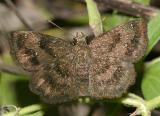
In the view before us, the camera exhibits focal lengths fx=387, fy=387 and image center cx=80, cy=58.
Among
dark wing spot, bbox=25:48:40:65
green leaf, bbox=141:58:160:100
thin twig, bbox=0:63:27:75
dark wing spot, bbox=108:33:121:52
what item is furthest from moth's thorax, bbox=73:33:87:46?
thin twig, bbox=0:63:27:75

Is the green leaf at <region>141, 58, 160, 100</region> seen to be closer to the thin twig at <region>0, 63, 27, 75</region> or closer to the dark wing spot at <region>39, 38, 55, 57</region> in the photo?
the dark wing spot at <region>39, 38, 55, 57</region>

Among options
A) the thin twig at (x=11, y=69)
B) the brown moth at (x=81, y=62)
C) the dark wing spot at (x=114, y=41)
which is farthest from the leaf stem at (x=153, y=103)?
the thin twig at (x=11, y=69)

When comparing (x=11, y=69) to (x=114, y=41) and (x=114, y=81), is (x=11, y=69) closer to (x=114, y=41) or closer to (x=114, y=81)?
(x=114, y=41)

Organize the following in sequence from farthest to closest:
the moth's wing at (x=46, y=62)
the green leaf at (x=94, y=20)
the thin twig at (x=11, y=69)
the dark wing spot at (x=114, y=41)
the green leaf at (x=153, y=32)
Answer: the thin twig at (x=11, y=69)
the green leaf at (x=153, y=32)
the green leaf at (x=94, y=20)
the dark wing spot at (x=114, y=41)
the moth's wing at (x=46, y=62)

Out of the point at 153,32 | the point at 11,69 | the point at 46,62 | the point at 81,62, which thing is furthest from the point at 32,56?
the point at 11,69

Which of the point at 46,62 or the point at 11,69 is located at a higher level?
the point at 46,62

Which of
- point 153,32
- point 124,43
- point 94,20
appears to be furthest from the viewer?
point 153,32

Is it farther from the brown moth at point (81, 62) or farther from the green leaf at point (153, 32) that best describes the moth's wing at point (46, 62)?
the green leaf at point (153, 32)
